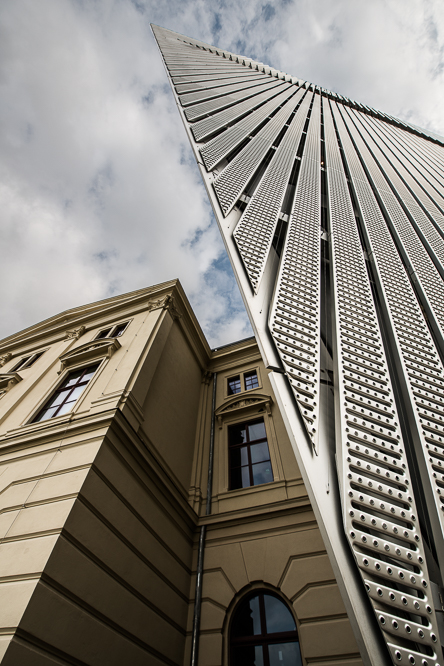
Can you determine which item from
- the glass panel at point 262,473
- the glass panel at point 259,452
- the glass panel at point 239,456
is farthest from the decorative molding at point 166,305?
the glass panel at point 262,473

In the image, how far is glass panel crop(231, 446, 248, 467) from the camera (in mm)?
9586

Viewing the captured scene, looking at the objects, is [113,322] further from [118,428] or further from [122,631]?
[122,631]

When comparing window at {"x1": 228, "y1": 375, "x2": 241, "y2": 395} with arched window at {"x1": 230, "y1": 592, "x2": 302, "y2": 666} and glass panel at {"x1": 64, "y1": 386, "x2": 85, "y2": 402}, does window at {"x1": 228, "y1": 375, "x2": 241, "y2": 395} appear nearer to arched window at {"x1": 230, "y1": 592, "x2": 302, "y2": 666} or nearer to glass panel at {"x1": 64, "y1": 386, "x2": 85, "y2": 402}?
glass panel at {"x1": 64, "y1": 386, "x2": 85, "y2": 402}

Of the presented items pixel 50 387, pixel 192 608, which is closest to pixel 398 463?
pixel 192 608

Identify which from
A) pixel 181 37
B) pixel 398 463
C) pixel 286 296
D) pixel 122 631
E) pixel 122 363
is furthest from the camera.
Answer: pixel 181 37

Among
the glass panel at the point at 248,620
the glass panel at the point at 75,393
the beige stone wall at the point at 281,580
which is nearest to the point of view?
the beige stone wall at the point at 281,580

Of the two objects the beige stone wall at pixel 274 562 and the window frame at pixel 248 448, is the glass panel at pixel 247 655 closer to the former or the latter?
the beige stone wall at pixel 274 562

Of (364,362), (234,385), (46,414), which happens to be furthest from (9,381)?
(364,362)

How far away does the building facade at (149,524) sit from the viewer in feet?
15.6

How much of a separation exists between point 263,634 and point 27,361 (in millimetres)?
11648

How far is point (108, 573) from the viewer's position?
5395 millimetres

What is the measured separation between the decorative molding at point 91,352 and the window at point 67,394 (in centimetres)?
34

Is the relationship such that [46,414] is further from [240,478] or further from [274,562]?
[274,562]

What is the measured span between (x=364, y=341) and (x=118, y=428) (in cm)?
520
